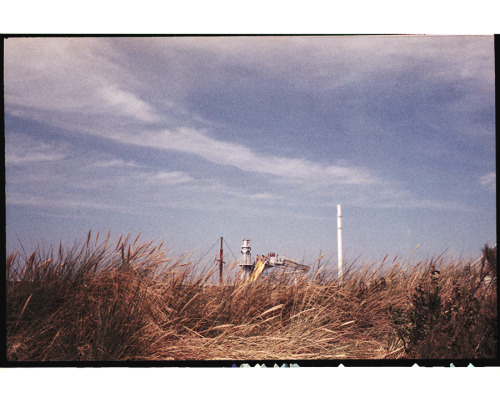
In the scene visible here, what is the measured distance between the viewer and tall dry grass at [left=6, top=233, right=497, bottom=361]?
3010 mm

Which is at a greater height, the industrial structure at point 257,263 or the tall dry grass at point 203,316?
the industrial structure at point 257,263

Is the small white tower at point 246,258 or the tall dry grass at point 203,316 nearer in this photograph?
the tall dry grass at point 203,316

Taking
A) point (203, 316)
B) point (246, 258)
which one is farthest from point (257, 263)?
point (203, 316)

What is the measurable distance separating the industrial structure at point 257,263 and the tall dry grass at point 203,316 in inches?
4.0

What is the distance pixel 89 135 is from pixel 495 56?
10.8ft

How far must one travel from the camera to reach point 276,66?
3.60 meters

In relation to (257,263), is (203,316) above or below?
below

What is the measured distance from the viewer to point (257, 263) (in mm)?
3682

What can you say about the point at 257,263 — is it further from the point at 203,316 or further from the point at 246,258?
the point at 203,316

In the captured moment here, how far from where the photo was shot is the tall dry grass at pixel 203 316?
3.01 metres

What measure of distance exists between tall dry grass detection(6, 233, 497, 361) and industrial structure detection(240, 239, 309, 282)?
102 millimetres

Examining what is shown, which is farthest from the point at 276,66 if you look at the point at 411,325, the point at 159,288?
the point at 411,325

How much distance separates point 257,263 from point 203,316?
2.23 feet
